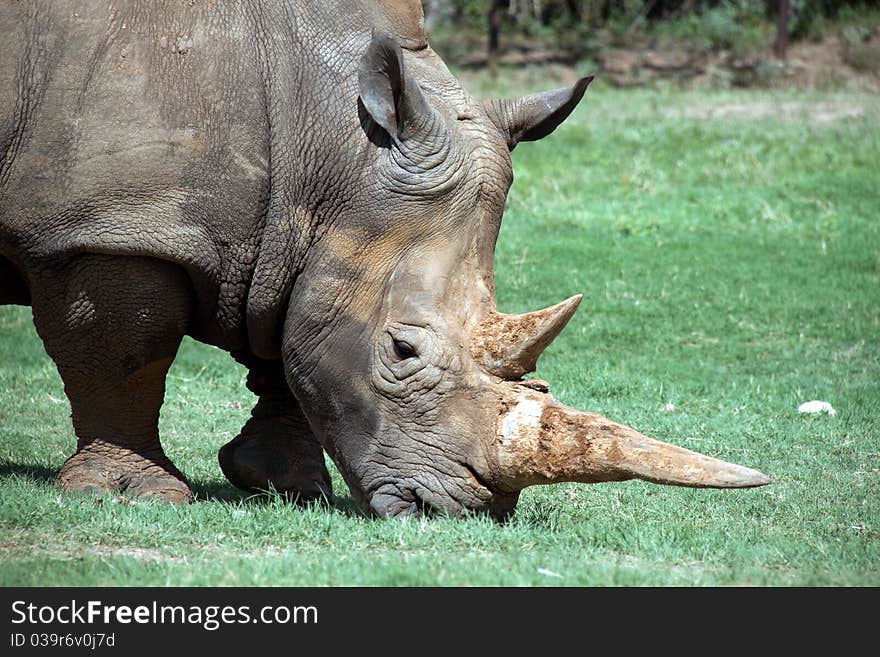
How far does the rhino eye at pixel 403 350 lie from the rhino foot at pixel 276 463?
1.30 meters

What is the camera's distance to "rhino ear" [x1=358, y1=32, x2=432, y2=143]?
20.7 feet

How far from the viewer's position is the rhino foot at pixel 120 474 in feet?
23.2

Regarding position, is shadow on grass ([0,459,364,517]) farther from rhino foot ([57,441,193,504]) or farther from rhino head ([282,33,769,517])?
rhino head ([282,33,769,517])

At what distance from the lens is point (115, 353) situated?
267 inches

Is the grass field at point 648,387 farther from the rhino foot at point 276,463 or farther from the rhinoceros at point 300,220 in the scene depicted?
the rhinoceros at point 300,220

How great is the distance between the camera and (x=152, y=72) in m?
6.45

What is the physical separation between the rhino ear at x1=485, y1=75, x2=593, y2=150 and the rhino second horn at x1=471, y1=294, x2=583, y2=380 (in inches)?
39.6

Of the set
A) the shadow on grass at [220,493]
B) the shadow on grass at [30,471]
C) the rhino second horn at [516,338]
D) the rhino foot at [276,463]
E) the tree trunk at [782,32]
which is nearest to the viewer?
the rhino second horn at [516,338]

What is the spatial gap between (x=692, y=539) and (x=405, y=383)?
1389 millimetres

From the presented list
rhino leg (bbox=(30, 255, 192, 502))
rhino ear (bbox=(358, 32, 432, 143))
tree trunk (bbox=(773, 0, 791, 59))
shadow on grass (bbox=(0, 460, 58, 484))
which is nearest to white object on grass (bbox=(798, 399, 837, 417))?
rhino ear (bbox=(358, 32, 432, 143))

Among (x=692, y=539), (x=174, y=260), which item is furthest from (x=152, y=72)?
(x=692, y=539)

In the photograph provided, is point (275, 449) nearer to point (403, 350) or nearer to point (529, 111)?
point (403, 350)

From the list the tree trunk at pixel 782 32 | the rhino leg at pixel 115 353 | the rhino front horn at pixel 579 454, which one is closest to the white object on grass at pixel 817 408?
the rhino front horn at pixel 579 454
